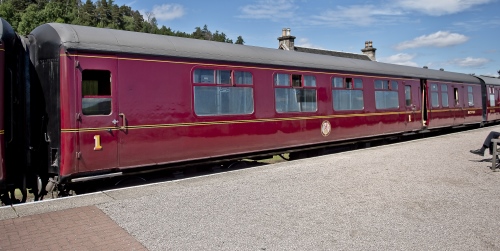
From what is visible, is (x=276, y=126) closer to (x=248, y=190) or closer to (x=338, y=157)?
(x=338, y=157)

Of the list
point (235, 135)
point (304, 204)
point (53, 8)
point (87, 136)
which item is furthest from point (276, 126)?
point (53, 8)

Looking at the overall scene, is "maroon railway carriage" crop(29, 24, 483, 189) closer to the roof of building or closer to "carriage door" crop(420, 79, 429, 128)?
"carriage door" crop(420, 79, 429, 128)

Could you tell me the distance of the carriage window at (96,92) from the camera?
658cm

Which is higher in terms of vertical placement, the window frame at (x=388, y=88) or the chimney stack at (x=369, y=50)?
the chimney stack at (x=369, y=50)

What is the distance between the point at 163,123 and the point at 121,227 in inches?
114

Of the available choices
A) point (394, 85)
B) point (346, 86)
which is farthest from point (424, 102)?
point (346, 86)

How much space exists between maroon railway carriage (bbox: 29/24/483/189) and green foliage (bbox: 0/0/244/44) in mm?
65255

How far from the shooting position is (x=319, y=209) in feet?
19.0

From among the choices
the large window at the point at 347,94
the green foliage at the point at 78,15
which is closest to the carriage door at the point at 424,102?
the large window at the point at 347,94

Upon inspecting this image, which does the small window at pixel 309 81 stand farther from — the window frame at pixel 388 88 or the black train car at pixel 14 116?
the black train car at pixel 14 116

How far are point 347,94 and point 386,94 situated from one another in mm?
2580

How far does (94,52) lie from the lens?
6.65 m

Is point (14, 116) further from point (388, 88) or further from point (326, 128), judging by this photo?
point (388, 88)

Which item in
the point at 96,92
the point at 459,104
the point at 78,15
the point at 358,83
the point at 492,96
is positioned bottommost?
the point at 96,92
